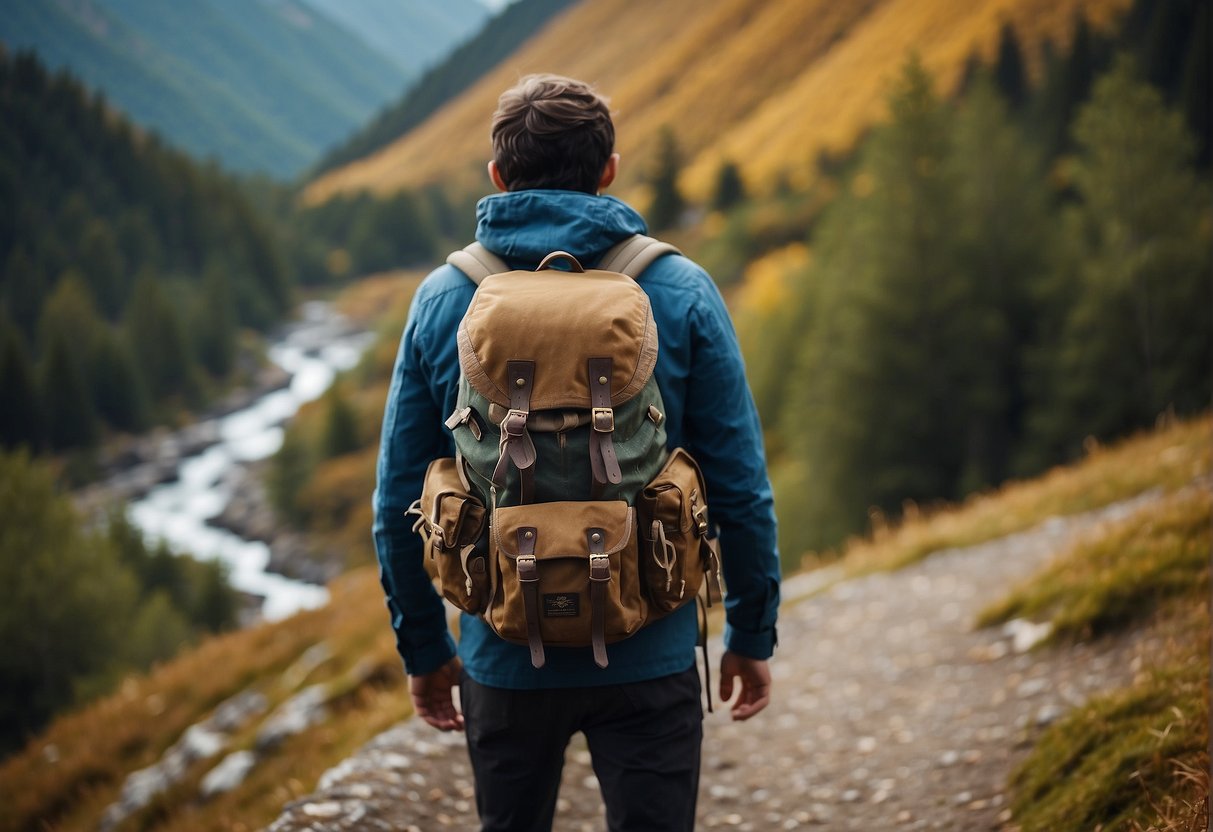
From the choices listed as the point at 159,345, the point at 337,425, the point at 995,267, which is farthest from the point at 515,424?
the point at 159,345

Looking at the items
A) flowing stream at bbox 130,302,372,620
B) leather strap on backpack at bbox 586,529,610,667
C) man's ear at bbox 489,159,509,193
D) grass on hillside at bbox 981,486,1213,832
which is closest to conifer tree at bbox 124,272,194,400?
flowing stream at bbox 130,302,372,620

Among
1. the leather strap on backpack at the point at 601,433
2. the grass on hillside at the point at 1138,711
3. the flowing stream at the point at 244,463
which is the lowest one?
the flowing stream at the point at 244,463

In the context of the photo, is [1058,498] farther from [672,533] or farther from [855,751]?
[672,533]

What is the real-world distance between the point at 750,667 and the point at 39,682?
118 ft

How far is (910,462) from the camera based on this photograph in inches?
1072

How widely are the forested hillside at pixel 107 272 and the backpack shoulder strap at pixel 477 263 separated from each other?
8175cm

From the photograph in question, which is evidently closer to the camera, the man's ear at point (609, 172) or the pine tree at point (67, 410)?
the man's ear at point (609, 172)

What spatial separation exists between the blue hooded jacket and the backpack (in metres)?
0.12

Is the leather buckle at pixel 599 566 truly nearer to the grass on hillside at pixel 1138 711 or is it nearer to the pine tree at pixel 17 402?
the grass on hillside at pixel 1138 711

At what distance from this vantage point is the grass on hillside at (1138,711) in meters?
3.32

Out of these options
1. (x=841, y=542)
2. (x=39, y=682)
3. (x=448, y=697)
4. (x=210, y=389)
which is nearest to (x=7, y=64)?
(x=210, y=389)

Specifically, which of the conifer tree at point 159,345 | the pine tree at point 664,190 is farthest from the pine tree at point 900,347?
the conifer tree at point 159,345

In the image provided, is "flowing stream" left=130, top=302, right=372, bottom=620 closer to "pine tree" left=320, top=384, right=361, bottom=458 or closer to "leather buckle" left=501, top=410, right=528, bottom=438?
"pine tree" left=320, top=384, right=361, bottom=458

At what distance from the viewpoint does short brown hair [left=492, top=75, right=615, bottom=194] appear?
8.61 ft
